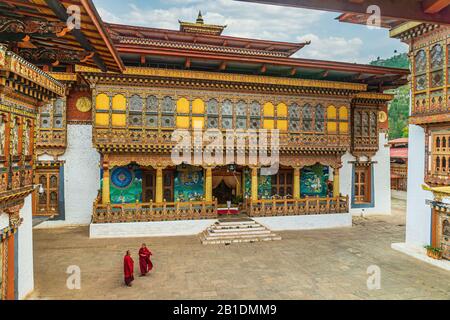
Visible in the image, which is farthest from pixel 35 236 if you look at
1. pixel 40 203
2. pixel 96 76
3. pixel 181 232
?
pixel 96 76

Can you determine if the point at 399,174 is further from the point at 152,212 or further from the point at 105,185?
the point at 105,185

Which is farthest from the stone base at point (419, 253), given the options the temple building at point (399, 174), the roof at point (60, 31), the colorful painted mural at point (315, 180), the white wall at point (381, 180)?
the temple building at point (399, 174)

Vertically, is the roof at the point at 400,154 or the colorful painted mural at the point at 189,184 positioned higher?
the roof at the point at 400,154

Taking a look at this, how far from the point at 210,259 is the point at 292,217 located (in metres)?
Answer: 6.37

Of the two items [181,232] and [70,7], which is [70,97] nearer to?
[181,232]

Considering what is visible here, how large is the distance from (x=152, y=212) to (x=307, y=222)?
812 centimetres

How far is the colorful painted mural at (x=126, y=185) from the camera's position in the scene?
16453 millimetres

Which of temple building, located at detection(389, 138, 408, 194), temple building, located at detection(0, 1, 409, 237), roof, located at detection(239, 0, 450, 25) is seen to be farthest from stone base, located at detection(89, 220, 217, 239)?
temple building, located at detection(389, 138, 408, 194)

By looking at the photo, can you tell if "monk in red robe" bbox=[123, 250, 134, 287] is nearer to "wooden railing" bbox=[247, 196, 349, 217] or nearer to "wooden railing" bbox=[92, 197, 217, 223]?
"wooden railing" bbox=[92, 197, 217, 223]

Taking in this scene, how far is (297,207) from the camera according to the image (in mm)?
16312

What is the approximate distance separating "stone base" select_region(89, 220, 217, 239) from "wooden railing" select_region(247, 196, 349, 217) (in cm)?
248

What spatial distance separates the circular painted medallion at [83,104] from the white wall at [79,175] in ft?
3.03

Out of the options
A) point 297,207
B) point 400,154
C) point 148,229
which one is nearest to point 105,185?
point 148,229

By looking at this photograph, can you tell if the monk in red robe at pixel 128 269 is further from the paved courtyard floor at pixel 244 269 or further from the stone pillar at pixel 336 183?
the stone pillar at pixel 336 183
